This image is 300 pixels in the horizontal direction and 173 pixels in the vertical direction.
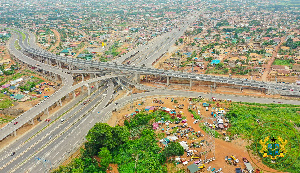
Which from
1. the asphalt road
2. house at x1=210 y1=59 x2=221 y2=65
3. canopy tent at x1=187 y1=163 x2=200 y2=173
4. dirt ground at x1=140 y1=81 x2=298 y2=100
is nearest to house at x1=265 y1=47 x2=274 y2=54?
house at x1=210 y1=59 x2=221 y2=65

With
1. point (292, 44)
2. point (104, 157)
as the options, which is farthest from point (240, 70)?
point (104, 157)

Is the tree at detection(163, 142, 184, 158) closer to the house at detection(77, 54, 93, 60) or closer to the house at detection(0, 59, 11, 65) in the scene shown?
the house at detection(77, 54, 93, 60)

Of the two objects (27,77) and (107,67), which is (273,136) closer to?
(107,67)

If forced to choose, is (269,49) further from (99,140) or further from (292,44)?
(99,140)

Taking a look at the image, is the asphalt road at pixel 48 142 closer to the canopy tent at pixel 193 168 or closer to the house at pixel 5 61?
the canopy tent at pixel 193 168

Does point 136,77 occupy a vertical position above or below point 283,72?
below

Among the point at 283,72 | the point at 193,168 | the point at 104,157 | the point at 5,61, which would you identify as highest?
the point at 5,61

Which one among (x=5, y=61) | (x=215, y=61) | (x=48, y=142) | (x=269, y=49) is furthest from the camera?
(x=269, y=49)

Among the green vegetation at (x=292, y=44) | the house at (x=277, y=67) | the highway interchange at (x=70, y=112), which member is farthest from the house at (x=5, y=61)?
the green vegetation at (x=292, y=44)

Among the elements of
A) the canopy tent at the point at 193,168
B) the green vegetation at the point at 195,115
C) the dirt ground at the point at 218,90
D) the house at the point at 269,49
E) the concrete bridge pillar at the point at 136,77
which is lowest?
the canopy tent at the point at 193,168
